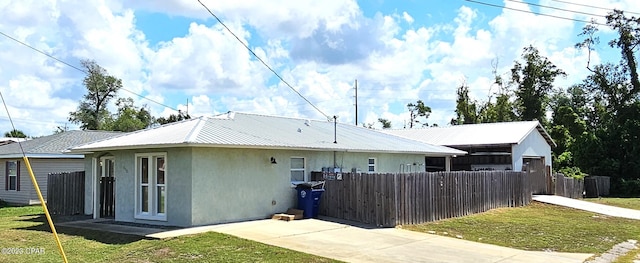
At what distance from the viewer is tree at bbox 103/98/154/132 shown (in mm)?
57681

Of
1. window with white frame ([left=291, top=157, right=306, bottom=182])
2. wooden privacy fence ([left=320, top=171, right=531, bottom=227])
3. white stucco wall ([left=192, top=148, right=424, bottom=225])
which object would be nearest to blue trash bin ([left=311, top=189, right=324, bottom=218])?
wooden privacy fence ([left=320, top=171, right=531, bottom=227])

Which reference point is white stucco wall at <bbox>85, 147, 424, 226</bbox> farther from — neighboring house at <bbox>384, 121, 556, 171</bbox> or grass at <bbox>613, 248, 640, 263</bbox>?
neighboring house at <bbox>384, 121, 556, 171</bbox>

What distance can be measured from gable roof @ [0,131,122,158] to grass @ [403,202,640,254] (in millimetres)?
16698

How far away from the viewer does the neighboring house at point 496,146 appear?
29.3m

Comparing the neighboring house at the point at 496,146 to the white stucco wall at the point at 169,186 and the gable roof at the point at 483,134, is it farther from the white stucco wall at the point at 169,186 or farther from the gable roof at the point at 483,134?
the white stucco wall at the point at 169,186

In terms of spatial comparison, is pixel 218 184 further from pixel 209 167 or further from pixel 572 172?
pixel 572 172

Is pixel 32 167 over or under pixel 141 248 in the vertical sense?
over

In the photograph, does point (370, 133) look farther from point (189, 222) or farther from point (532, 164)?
point (189, 222)

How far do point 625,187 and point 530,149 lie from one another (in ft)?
25.6

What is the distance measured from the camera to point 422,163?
79.7 ft

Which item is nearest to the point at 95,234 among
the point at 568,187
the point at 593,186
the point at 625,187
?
the point at 568,187

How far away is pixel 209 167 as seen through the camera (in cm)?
1555

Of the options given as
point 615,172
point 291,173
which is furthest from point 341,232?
point 615,172

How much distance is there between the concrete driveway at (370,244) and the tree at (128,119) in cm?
4561
